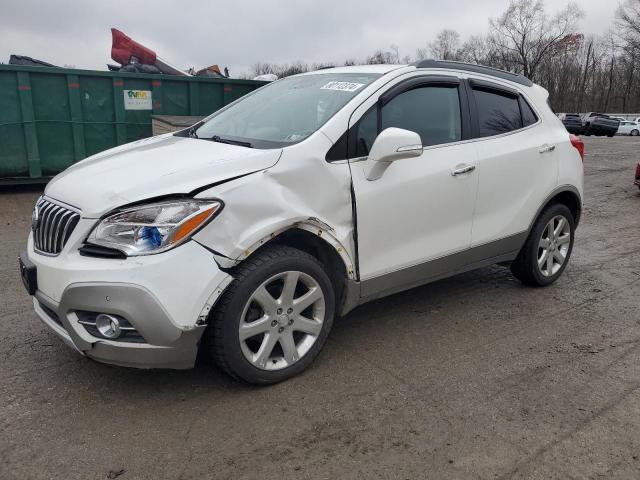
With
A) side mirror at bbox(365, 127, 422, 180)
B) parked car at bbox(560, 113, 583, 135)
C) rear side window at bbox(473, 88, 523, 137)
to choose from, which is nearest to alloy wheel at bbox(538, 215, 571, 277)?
rear side window at bbox(473, 88, 523, 137)

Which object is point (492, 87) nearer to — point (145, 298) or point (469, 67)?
point (469, 67)

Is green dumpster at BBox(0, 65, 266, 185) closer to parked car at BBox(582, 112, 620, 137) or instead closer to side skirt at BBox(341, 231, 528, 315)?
side skirt at BBox(341, 231, 528, 315)

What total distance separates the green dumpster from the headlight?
717cm

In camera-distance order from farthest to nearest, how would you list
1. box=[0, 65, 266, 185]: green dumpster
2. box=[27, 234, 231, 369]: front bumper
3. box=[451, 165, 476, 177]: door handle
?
box=[0, 65, 266, 185]: green dumpster, box=[451, 165, 476, 177]: door handle, box=[27, 234, 231, 369]: front bumper

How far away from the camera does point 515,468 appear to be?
98.8 inches

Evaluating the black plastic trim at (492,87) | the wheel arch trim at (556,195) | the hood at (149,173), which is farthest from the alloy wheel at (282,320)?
the wheel arch trim at (556,195)

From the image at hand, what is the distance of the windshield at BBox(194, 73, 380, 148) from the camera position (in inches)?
136

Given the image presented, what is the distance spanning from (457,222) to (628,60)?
71.6 m

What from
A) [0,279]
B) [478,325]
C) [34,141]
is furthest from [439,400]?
[34,141]

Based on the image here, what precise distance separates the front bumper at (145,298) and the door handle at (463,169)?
1845 mm

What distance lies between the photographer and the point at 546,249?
4844mm

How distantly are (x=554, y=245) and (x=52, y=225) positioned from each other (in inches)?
156

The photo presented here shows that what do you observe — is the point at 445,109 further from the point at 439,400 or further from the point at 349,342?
the point at 439,400

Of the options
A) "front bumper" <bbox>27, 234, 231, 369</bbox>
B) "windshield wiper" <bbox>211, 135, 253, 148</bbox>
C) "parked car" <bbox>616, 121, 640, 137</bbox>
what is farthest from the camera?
"parked car" <bbox>616, 121, 640, 137</bbox>
